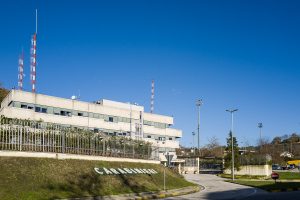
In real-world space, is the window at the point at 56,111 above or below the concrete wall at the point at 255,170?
above

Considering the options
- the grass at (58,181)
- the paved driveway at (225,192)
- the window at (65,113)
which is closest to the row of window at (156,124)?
the window at (65,113)

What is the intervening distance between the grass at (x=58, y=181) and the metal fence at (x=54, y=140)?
1.60 meters

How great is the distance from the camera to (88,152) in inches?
1330

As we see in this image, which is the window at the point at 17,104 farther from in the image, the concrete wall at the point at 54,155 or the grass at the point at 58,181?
the grass at the point at 58,181

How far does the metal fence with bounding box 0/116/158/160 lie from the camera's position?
26828mm

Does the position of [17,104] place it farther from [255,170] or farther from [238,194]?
[255,170]

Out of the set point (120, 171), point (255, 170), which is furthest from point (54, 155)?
point (255, 170)

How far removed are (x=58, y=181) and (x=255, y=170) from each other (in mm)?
51743

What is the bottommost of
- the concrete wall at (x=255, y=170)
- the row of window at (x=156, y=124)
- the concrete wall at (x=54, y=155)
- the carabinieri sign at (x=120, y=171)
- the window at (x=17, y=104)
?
the concrete wall at (x=255, y=170)

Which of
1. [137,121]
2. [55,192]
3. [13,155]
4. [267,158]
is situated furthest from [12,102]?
[267,158]

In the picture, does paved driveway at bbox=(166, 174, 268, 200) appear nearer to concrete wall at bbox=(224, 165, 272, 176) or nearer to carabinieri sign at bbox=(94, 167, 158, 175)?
carabinieri sign at bbox=(94, 167, 158, 175)

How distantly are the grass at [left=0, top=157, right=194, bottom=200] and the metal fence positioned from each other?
160 cm

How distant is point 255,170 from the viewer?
2758 inches

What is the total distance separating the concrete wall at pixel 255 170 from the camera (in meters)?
68.2
